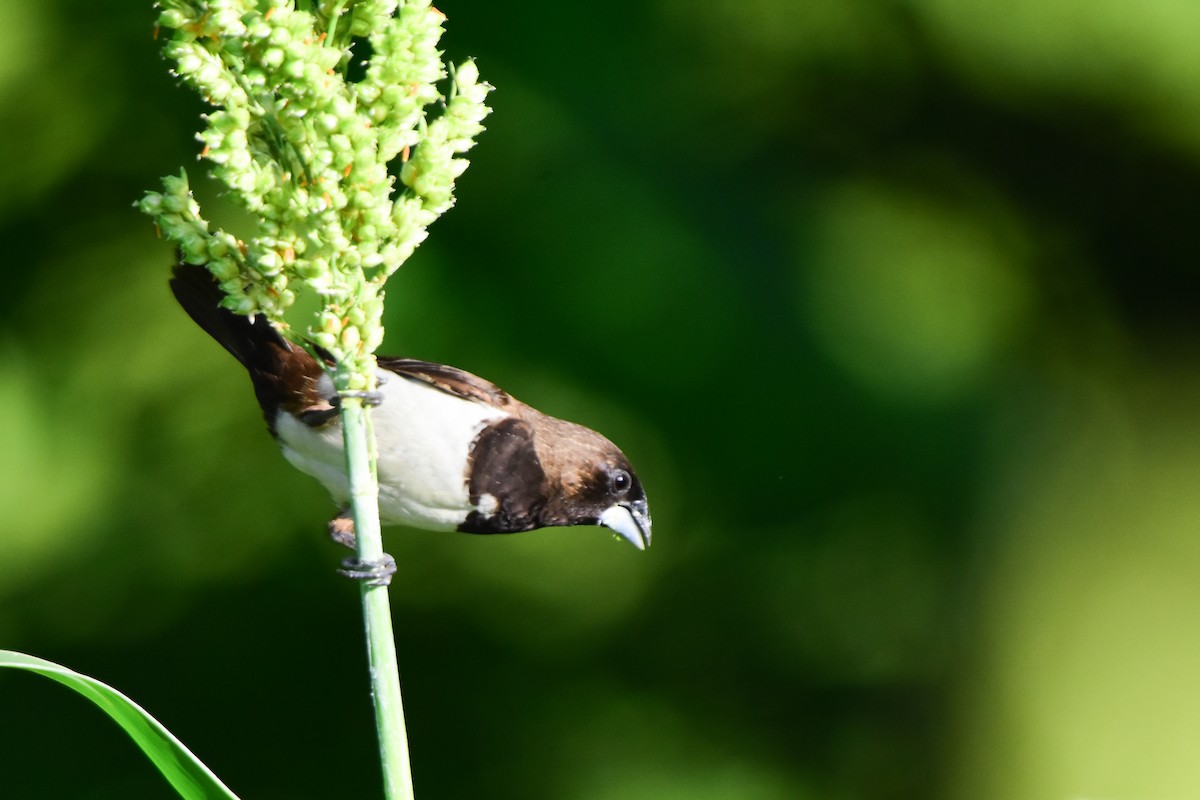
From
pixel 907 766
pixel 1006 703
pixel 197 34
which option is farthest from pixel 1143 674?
pixel 197 34

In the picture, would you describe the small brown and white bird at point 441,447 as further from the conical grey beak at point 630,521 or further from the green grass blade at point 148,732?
the green grass blade at point 148,732

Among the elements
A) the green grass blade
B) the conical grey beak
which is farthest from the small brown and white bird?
the green grass blade

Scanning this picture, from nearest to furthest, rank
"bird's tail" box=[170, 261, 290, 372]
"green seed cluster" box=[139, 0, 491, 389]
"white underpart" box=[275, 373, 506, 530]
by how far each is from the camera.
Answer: "green seed cluster" box=[139, 0, 491, 389] → "bird's tail" box=[170, 261, 290, 372] → "white underpart" box=[275, 373, 506, 530]

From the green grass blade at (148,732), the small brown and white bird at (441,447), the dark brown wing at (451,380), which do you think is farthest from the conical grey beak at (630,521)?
the green grass blade at (148,732)

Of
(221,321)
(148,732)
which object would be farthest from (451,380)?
(148,732)

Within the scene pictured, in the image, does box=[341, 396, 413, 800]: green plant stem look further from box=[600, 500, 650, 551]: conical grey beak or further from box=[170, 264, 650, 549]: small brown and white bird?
box=[600, 500, 650, 551]: conical grey beak

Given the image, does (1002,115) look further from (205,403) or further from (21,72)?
(21,72)
